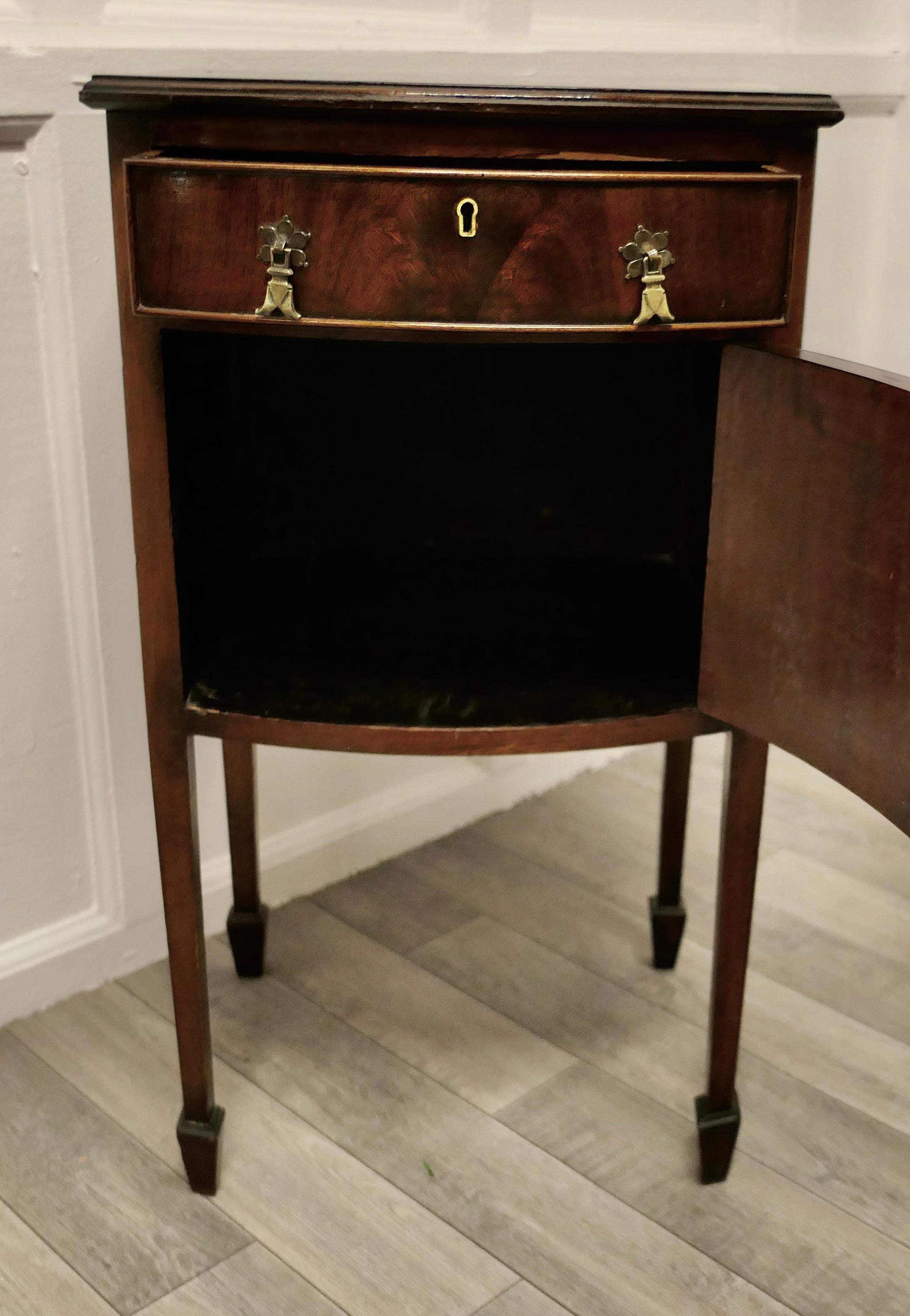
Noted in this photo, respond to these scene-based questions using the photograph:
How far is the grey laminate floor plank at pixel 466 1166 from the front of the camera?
108 cm

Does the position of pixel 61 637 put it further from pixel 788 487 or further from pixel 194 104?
pixel 788 487

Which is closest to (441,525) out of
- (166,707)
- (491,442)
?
(491,442)

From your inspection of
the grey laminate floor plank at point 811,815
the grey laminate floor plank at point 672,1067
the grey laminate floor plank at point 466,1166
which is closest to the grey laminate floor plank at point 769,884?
the grey laminate floor plank at point 811,815

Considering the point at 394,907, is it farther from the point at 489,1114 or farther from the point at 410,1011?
the point at 489,1114

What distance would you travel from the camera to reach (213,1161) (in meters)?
1.16

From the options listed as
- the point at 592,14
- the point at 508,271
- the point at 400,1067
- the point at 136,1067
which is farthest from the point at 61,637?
the point at 592,14

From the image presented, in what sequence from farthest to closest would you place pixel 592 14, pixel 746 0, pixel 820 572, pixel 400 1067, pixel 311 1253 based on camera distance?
pixel 746 0
pixel 592 14
pixel 400 1067
pixel 311 1253
pixel 820 572

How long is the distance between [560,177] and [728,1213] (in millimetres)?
874

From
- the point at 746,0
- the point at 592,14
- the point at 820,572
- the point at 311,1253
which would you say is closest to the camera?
the point at 820,572

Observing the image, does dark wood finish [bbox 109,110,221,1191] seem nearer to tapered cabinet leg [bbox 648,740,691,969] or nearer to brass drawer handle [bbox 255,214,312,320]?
brass drawer handle [bbox 255,214,312,320]

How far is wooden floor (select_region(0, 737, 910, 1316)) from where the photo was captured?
108 cm

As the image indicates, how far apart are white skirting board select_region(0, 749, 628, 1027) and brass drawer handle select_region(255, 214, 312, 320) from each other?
0.83 meters

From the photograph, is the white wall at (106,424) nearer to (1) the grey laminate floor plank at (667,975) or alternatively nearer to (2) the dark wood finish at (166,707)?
(1) the grey laminate floor plank at (667,975)

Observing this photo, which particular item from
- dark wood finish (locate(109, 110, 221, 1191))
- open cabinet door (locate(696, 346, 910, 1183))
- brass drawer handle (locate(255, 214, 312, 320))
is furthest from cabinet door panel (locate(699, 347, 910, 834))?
dark wood finish (locate(109, 110, 221, 1191))
